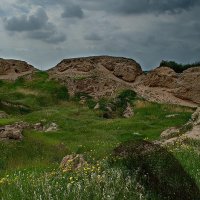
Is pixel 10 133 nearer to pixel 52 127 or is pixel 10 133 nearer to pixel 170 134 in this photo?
pixel 52 127

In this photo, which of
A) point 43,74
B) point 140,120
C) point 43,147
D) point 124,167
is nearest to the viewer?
point 124,167

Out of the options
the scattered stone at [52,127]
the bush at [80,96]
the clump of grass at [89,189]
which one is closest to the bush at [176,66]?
the bush at [80,96]

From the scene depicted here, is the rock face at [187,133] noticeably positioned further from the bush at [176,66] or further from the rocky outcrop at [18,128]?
the bush at [176,66]

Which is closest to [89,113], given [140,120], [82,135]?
[140,120]

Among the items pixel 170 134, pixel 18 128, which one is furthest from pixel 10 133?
pixel 170 134

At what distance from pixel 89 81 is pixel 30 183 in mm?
43102

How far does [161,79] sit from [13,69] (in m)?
19.3

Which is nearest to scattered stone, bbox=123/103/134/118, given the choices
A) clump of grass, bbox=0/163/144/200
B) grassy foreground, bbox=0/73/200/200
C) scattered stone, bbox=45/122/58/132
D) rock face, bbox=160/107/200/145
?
grassy foreground, bbox=0/73/200/200

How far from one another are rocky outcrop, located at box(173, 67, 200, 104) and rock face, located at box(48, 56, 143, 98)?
5118 millimetres

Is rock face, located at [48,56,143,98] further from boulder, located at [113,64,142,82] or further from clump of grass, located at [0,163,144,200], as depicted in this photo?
clump of grass, located at [0,163,144,200]

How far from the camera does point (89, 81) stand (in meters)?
54.0

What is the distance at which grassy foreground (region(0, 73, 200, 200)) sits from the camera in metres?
9.97

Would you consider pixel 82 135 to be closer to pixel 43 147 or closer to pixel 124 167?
pixel 43 147

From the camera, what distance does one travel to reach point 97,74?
5581 cm
